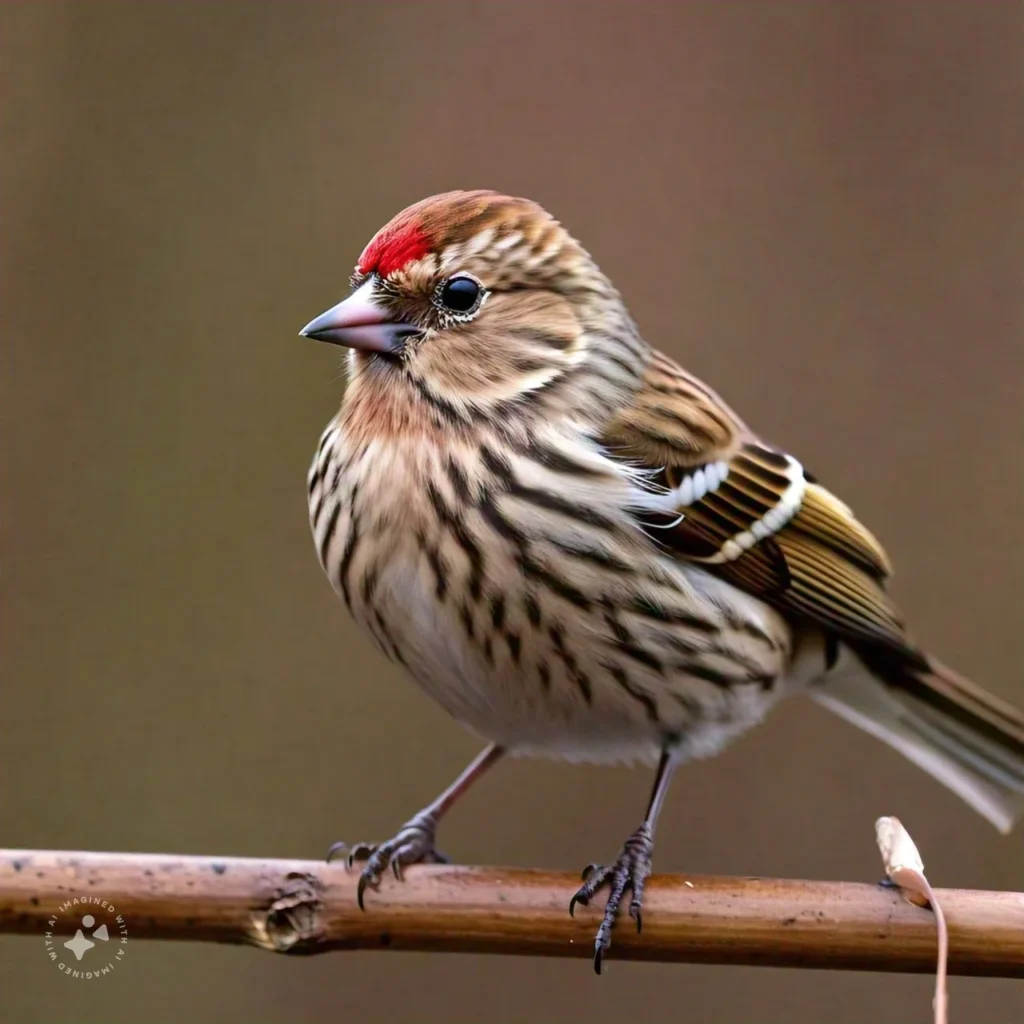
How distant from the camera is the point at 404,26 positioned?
5.64 m

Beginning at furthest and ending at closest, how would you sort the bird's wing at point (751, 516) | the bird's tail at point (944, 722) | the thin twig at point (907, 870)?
the bird's tail at point (944, 722) < the bird's wing at point (751, 516) < the thin twig at point (907, 870)

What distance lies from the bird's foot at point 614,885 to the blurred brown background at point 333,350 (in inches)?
85.2

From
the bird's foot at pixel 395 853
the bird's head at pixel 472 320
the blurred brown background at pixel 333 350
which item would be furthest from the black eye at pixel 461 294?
the blurred brown background at pixel 333 350

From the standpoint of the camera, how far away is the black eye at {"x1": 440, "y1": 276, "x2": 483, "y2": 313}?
9.77 ft

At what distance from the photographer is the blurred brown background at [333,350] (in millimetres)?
5238

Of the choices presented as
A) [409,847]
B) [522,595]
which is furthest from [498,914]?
[522,595]

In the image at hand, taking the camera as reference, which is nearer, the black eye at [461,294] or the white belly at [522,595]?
the white belly at [522,595]

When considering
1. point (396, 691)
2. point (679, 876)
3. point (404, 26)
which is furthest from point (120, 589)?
point (679, 876)

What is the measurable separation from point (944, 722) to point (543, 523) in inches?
50.9

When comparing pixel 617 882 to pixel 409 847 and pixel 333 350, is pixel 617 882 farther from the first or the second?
pixel 333 350

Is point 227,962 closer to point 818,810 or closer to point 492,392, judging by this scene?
point 818,810

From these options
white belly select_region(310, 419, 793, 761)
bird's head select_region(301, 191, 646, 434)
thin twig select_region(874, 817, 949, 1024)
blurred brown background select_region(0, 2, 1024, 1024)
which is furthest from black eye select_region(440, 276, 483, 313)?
blurred brown background select_region(0, 2, 1024, 1024)

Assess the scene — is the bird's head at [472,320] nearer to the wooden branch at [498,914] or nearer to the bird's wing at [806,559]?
the bird's wing at [806,559]

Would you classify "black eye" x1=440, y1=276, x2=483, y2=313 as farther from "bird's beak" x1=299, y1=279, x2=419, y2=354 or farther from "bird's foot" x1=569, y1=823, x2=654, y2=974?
"bird's foot" x1=569, y1=823, x2=654, y2=974
